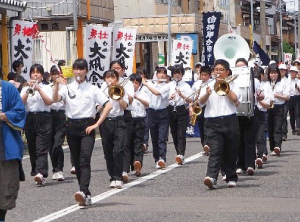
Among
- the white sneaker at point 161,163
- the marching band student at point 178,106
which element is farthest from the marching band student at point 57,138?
the marching band student at point 178,106

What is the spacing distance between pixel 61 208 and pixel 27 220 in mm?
965

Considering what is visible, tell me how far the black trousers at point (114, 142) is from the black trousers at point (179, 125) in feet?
13.2

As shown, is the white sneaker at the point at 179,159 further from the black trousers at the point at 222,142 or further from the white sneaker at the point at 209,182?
the white sneaker at the point at 209,182

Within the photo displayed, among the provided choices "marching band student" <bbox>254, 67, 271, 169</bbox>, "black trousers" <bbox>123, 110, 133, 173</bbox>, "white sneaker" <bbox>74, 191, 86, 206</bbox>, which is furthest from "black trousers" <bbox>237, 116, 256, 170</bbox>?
"white sneaker" <bbox>74, 191, 86, 206</bbox>

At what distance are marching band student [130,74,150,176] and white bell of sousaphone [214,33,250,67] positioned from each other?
5.48 feet

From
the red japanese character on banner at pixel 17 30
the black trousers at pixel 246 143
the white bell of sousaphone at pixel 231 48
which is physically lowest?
the black trousers at pixel 246 143

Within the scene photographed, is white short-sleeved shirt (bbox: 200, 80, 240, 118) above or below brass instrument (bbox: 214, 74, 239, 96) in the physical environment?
below

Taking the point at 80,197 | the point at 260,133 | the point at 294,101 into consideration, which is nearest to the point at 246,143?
the point at 260,133

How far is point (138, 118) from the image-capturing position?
1606 cm

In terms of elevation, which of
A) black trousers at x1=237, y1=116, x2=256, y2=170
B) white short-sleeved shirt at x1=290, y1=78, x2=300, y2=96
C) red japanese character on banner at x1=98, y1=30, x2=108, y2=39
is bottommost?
black trousers at x1=237, y1=116, x2=256, y2=170

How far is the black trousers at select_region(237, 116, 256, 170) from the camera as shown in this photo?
609 inches

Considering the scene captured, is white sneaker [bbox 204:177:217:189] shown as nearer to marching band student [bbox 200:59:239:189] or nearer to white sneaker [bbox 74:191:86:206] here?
marching band student [bbox 200:59:239:189]

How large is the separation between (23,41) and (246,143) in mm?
10131

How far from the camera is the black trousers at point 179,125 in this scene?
58.5ft
